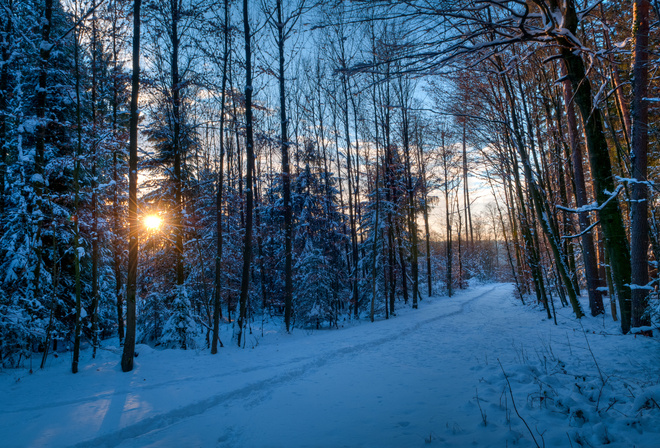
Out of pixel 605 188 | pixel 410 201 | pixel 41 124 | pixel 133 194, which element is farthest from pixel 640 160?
pixel 410 201

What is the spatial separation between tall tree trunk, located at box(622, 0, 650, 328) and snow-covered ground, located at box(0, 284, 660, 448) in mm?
1055

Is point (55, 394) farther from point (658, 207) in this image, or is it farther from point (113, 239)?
point (658, 207)

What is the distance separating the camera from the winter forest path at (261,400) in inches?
136

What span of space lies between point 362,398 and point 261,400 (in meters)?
1.66

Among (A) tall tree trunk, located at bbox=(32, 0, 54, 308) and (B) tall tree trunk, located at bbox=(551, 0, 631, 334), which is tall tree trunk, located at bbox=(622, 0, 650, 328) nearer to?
(B) tall tree trunk, located at bbox=(551, 0, 631, 334)

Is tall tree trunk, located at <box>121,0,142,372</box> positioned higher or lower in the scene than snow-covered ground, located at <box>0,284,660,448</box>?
higher

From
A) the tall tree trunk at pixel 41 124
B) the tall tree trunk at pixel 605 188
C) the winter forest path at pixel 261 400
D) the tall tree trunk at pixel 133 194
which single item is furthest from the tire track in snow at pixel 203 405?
the tall tree trunk at pixel 605 188

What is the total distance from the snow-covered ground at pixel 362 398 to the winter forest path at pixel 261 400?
0.02 metres

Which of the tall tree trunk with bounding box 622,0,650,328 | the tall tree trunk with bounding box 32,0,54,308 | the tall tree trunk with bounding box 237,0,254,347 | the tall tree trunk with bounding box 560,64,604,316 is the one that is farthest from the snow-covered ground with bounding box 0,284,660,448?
the tall tree trunk with bounding box 32,0,54,308

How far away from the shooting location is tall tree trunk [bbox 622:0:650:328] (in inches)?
190

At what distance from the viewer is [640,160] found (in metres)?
5.03

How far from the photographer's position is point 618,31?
22.0ft

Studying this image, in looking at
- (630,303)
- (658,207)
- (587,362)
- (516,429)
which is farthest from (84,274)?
(658,207)

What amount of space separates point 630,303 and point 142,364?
10.6 metres
